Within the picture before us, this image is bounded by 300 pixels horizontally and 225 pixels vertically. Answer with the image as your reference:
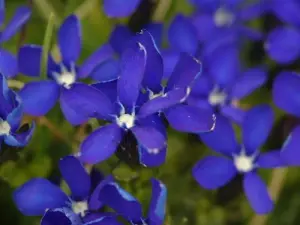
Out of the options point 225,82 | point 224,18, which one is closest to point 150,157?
point 225,82

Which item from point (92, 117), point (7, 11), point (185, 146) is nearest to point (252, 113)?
point (185, 146)

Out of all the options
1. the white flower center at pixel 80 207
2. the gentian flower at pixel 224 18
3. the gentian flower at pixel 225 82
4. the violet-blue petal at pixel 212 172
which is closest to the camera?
the white flower center at pixel 80 207

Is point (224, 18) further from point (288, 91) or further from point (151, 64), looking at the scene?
point (151, 64)

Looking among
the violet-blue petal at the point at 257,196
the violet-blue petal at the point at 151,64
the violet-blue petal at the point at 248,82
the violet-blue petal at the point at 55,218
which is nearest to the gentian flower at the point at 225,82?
the violet-blue petal at the point at 248,82

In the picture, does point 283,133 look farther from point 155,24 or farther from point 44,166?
A: point 44,166

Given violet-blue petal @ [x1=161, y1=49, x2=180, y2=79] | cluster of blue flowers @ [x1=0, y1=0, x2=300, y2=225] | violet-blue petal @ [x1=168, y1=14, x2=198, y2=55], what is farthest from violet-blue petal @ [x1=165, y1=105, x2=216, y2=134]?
violet-blue petal @ [x1=168, y1=14, x2=198, y2=55]

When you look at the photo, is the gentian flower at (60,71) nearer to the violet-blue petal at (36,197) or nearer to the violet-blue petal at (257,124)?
the violet-blue petal at (36,197)
